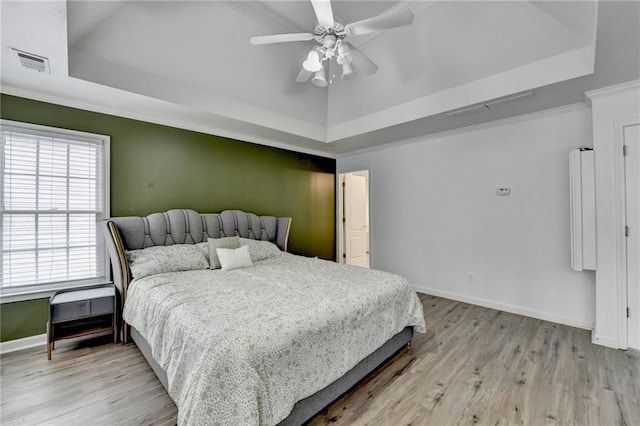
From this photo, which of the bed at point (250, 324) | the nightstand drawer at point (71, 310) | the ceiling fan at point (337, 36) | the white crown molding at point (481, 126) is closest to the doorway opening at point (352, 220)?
the white crown molding at point (481, 126)

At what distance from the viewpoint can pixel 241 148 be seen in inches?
170

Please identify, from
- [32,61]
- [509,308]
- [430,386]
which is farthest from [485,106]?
[32,61]

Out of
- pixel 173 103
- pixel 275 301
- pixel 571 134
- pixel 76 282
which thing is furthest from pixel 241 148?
pixel 571 134

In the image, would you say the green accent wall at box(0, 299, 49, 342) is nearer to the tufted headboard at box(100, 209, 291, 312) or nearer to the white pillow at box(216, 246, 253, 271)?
the tufted headboard at box(100, 209, 291, 312)

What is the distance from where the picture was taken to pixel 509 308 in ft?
11.8

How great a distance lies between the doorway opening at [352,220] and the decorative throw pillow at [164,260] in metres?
3.25

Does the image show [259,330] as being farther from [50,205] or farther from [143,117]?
[143,117]

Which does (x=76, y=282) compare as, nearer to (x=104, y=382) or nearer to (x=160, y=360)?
(x=104, y=382)

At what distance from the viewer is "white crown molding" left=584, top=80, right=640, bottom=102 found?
257cm

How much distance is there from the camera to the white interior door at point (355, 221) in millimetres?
5891

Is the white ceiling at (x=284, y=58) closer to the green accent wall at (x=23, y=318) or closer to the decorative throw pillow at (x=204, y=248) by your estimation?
the decorative throw pillow at (x=204, y=248)

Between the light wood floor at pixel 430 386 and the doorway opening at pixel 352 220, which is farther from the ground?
the doorway opening at pixel 352 220

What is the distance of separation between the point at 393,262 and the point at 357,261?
1306 millimetres

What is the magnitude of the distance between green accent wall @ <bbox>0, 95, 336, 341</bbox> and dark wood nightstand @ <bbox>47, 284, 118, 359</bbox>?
49 centimetres
